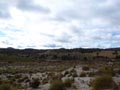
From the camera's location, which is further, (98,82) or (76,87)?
(76,87)

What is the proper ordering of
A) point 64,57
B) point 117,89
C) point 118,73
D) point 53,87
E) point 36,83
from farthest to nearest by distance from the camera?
point 64,57 < point 118,73 < point 36,83 < point 53,87 < point 117,89

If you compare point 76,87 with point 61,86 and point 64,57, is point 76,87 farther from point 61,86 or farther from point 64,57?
point 64,57

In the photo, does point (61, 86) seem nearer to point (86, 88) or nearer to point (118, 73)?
point (86, 88)

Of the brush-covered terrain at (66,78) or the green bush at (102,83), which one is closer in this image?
the green bush at (102,83)

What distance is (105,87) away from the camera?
20984 millimetres

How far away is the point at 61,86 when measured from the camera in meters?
22.3

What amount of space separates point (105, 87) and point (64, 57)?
471 ft

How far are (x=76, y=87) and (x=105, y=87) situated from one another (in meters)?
3.98

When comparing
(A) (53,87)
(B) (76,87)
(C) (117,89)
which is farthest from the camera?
(B) (76,87)

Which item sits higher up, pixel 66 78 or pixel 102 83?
pixel 102 83

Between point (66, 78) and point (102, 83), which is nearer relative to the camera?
point (102, 83)

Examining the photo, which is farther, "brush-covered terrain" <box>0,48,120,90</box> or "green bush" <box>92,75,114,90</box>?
"brush-covered terrain" <box>0,48,120,90</box>

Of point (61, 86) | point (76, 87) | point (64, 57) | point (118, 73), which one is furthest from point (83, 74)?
point (64, 57)

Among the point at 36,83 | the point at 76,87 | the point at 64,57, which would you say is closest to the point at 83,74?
the point at 36,83
